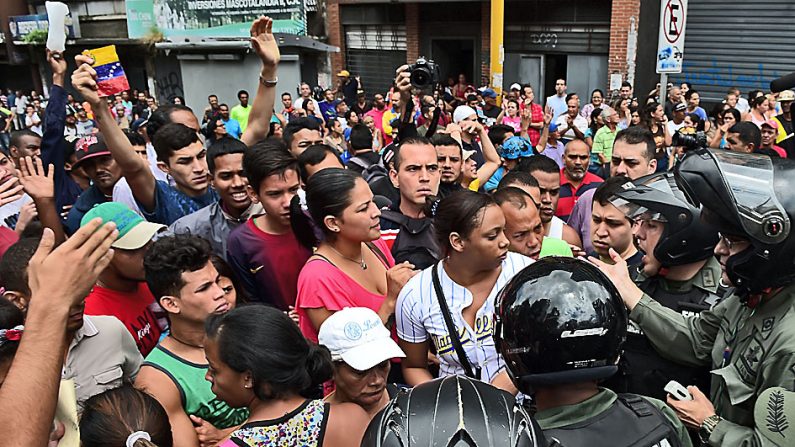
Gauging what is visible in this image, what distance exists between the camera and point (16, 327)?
2145 mm

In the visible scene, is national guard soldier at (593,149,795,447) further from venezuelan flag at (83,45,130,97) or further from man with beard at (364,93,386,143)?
man with beard at (364,93,386,143)

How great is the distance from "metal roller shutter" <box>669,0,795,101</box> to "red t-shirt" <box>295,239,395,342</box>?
13.1 meters

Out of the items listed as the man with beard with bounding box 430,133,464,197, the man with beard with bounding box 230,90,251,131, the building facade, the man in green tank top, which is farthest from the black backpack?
the building facade

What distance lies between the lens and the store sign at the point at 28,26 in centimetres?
2161

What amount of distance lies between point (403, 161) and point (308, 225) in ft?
3.02

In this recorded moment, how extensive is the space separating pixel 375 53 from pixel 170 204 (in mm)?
14840

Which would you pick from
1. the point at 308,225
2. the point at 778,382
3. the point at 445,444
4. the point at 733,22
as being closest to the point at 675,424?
the point at 778,382

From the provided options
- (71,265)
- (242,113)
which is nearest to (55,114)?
(71,265)

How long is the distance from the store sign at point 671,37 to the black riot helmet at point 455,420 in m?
5.65

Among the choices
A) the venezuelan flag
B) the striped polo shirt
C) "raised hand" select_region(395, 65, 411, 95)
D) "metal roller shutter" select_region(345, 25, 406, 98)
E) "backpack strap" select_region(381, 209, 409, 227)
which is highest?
"metal roller shutter" select_region(345, 25, 406, 98)

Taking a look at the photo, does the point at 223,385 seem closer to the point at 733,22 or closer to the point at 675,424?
the point at 675,424

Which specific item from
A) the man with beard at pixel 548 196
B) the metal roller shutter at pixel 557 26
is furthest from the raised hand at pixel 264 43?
the metal roller shutter at pixel 557 26

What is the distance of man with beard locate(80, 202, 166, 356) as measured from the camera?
2.81 m

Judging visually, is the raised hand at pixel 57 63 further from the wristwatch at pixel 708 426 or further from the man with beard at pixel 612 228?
the wristwatch at pixel 708 426
